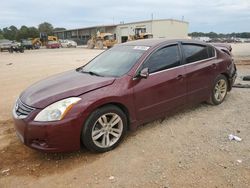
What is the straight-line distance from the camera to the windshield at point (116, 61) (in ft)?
14.2

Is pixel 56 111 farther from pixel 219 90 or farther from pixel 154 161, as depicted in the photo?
pixel 219 90

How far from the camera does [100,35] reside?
39.8 m

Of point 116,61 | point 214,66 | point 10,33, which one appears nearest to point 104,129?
point 116,61

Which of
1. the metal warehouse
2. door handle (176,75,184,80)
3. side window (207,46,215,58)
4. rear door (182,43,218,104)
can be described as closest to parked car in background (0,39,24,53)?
the metal warehouse

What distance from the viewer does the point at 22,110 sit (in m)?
3.67

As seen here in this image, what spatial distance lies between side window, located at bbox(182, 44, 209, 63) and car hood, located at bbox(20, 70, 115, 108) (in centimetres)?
179

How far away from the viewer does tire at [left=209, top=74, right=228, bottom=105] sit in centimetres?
563

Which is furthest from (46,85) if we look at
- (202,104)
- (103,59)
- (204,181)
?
(202,104)

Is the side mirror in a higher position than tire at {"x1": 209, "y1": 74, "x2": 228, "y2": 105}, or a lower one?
higher

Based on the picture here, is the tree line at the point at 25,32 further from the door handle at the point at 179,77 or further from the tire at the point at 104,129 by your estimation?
the tire at the point at 104,129

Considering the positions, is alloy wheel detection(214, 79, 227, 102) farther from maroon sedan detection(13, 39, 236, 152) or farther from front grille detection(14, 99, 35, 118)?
front grille detection(14, 99, 35, 118)

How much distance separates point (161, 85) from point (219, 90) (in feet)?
6.53

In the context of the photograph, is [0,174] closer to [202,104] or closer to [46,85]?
[46,85]

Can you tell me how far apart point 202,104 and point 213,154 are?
7.57ft
